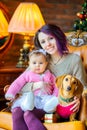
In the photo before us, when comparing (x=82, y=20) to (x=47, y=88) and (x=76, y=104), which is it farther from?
(x=76, y=104)

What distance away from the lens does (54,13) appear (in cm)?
425

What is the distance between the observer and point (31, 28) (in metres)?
3.41

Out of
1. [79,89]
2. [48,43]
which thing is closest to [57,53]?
[48,43]

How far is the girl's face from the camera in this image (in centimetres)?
229

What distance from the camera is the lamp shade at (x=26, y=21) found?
11.1 ft

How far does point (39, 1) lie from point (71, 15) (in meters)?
0.53

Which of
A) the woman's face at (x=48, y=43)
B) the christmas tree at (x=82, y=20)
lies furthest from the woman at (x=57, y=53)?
the christmas tree at (x=82, y=20)

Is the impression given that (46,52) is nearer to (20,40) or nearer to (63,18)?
(20,40)

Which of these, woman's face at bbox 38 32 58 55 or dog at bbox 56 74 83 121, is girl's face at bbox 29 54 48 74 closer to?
woman's face at bbox 38 32 58 55

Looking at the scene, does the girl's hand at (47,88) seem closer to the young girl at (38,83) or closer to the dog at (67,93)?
Answer: the young girl at (38,83)

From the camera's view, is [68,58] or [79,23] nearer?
[68,58]

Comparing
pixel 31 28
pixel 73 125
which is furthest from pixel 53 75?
pixel 31 28

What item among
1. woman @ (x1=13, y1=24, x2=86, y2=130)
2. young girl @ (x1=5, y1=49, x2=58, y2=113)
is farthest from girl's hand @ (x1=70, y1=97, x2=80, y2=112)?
woman @ (x1=13, y1=24, x2=86, y2=130)

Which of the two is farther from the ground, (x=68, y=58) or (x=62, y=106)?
(x=68, y=58)
